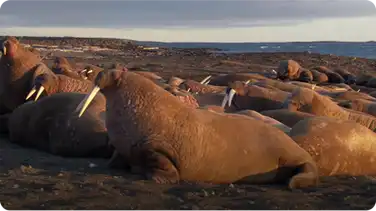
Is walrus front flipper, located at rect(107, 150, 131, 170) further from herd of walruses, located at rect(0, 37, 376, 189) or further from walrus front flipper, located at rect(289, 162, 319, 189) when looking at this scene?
walrus front flipper, located at rect(289, 162, 319, 189)

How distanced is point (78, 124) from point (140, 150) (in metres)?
1.59

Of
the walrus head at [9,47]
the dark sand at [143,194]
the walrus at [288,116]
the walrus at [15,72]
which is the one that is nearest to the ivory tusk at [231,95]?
the walrus at [288,116]

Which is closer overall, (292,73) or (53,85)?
(53,85)

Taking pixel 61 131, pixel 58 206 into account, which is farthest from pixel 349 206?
pixel 61 131

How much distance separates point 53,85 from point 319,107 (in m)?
3.50

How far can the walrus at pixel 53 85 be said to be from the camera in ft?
25.7

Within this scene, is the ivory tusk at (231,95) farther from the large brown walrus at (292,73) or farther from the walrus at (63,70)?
the large brown walrus at (292,73)

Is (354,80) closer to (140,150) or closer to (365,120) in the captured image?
(365,120)

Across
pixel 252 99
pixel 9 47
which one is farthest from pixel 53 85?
pixel 252 99

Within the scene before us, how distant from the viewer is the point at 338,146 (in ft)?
18.1

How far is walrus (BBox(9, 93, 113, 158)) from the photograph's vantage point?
239 inches

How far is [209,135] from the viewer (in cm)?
495

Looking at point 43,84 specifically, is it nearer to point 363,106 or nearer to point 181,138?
point 181,138

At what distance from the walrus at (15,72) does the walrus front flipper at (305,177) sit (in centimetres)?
455
